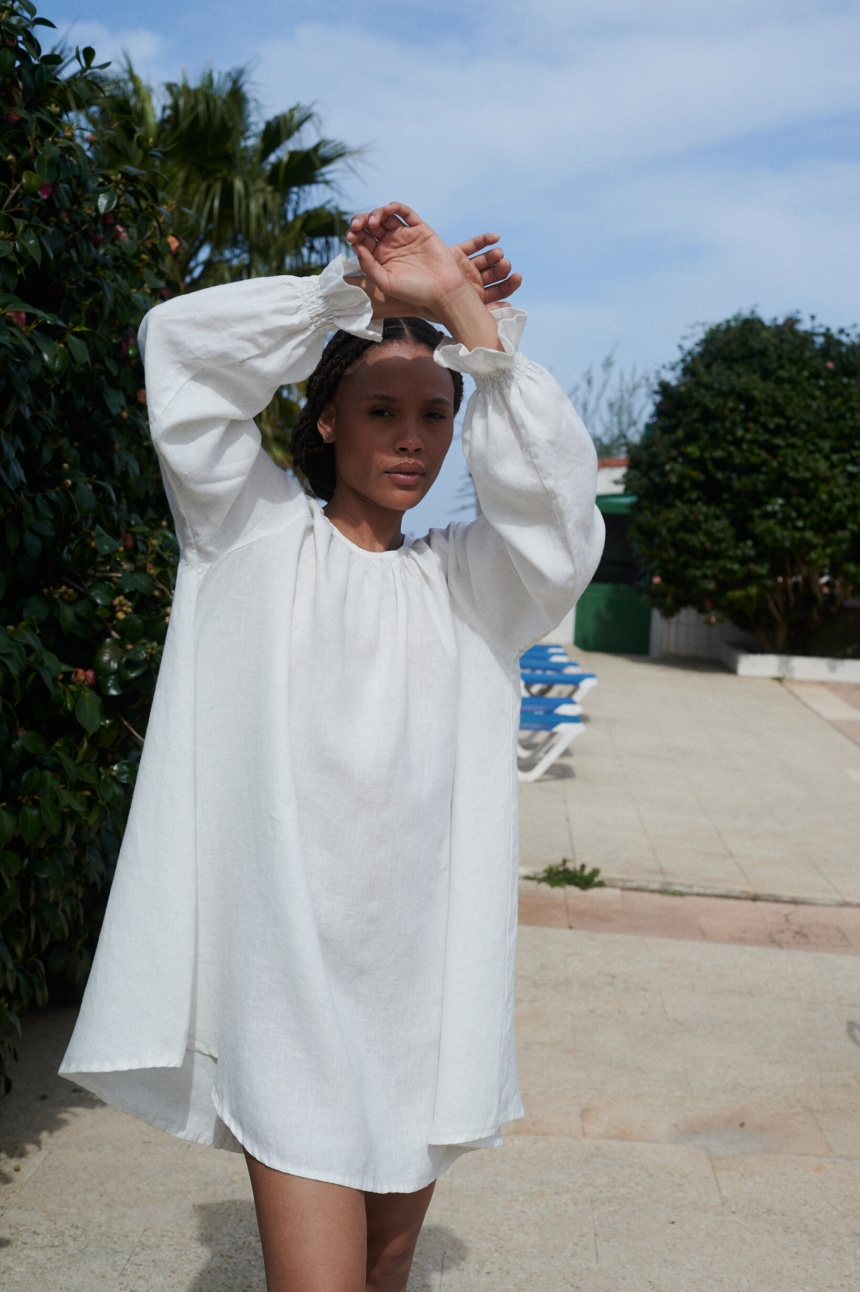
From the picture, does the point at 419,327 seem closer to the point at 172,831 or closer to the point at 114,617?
the point at 172,831

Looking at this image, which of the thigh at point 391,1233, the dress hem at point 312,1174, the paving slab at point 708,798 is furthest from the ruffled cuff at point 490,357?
the paving slab at point 708,798

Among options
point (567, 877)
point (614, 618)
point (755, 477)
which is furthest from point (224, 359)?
point (614, 618)

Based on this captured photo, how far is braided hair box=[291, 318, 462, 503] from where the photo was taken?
5.91 ft

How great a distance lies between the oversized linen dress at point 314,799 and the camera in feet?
5.24

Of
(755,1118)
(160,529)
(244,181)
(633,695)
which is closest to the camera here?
(160,529)

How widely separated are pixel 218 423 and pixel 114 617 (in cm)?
132

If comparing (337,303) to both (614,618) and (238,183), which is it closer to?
(238,183)

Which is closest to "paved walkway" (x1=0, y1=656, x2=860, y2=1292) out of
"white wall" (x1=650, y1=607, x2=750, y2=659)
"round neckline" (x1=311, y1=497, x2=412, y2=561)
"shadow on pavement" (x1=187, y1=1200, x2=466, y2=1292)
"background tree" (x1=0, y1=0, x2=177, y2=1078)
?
"shadow on pavement" (x1=187, y1=1200, x2=466, y2=1292)

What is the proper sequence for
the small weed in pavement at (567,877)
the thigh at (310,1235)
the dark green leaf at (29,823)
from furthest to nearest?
the small weed in pavement at (567,877)
the dark green leaf at (29,823)
the thigh at (310,1235)

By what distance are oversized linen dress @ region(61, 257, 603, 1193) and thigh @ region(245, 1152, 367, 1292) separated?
0.11 feet

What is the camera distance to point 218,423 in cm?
164

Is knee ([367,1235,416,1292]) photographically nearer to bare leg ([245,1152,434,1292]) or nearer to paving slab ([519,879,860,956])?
bare leg ([245,1152,434,1292])

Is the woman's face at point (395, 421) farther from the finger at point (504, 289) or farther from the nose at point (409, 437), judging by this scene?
the finger at point (504, 289)

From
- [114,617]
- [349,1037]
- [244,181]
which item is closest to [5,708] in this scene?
[114,617]
